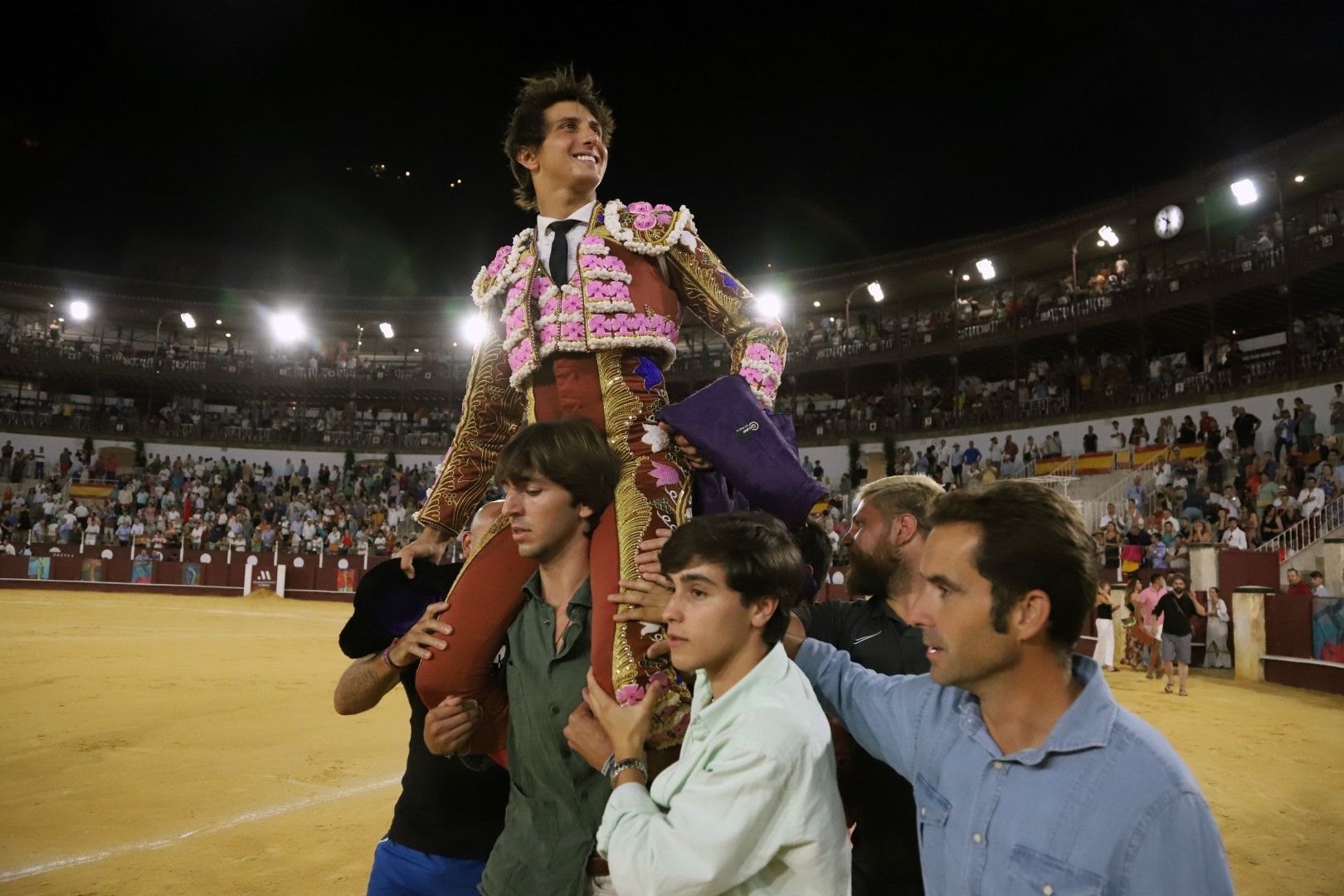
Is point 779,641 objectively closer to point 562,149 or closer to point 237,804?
point 562,149

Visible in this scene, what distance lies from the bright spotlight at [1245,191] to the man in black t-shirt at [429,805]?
Result: 23056 mm

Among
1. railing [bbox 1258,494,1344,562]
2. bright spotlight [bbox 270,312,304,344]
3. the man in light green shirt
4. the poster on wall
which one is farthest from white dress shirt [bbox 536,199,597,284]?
bright spotlight [bbox 270,312,304,344]

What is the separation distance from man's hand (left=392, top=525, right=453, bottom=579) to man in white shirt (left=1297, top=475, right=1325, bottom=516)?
15137mm

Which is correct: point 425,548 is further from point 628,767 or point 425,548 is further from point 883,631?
point 883,631

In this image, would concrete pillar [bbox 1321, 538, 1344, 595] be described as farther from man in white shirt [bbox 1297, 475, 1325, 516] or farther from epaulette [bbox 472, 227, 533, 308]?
epaulette [bbox 472, 227, 533, 308]

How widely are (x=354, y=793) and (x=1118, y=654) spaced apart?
1227 centimetres

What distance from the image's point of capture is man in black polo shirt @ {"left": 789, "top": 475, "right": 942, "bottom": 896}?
2229 mm

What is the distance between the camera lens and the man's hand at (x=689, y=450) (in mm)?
2316

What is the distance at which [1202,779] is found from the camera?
6.46 metres

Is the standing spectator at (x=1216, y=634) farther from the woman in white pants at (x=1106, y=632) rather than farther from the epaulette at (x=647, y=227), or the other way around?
the epaulette at (x=647, y=227)

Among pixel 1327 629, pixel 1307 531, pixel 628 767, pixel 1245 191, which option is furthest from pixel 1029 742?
pixel 1245 191

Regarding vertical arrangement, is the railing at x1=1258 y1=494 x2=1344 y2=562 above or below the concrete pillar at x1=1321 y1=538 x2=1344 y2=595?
above

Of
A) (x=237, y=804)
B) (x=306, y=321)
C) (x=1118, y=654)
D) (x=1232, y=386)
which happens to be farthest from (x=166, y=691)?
(x=306, y=321)

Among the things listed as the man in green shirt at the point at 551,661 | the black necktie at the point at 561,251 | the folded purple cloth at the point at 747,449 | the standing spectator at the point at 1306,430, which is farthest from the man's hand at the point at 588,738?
the standing spectator at the point at 1306,430
